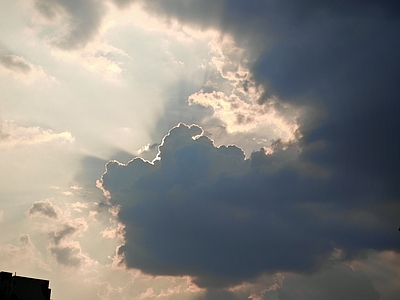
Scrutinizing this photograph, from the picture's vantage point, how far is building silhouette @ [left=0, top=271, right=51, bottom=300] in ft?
402

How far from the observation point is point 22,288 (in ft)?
415

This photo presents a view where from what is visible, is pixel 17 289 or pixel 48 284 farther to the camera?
pixel 48 284

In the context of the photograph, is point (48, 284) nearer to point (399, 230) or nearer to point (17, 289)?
point (17, 289)

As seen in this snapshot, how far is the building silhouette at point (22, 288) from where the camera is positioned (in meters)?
123

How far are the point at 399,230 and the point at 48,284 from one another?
305 feet

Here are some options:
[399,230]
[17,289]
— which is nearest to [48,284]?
[17,289]

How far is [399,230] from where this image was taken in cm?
12900

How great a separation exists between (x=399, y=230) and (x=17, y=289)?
97.7 meters

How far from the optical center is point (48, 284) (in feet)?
440

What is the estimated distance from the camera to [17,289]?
125 m

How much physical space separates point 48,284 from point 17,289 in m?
10.3
